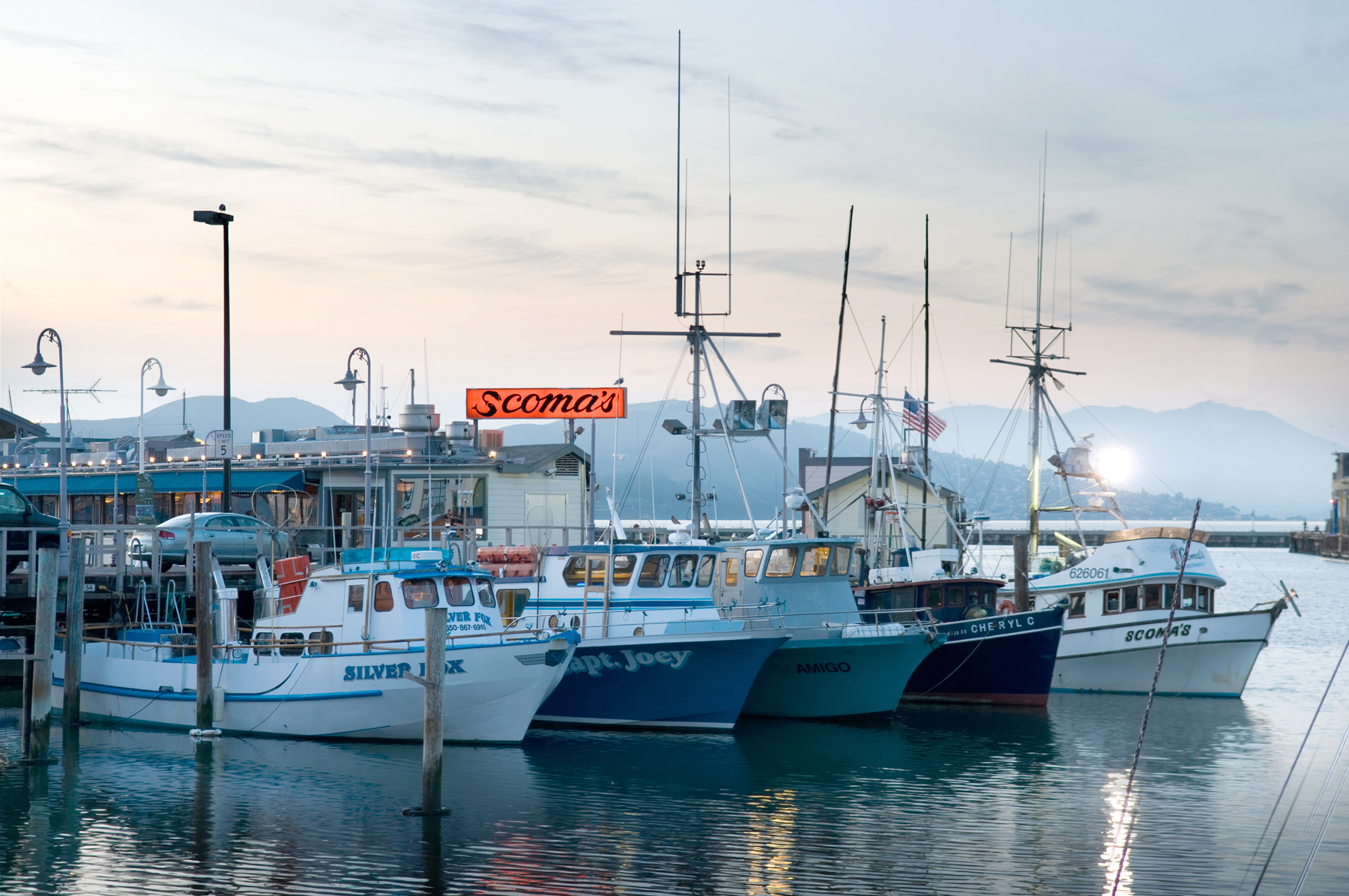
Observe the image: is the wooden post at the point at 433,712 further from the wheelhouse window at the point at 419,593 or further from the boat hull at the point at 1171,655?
the boat hull at the point at 1171,655

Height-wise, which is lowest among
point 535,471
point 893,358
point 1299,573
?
point 1299,573

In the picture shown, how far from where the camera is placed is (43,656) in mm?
22141

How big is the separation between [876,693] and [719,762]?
660cm

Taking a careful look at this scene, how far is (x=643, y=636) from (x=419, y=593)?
15.4ft

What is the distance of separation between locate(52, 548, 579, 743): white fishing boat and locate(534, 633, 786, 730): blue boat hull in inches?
87.9

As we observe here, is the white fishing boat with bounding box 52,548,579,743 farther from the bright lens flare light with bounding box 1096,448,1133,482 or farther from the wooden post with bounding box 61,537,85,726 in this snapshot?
the bright lens flare light with bounding box 1096,448,1133,482

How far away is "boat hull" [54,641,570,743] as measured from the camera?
2358cm

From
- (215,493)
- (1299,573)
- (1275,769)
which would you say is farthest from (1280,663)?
(1299,573)

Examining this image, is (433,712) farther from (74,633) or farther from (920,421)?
(920,421)

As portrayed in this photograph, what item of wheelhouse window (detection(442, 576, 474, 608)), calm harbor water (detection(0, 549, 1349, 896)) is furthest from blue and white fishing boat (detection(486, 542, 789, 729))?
wheelhouse window (detection(442, 576, 474, 608))

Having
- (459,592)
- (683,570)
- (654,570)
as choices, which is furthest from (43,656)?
(683,570)

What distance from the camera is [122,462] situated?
50.8 meters

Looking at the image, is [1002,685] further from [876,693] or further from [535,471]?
[535,471]

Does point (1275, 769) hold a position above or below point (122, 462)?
below
